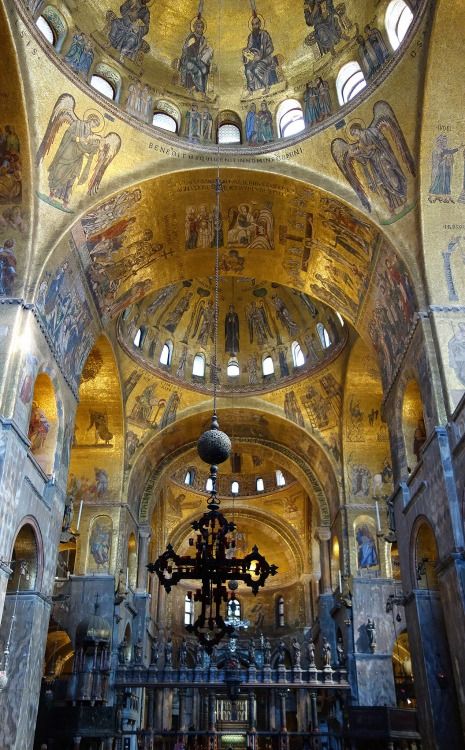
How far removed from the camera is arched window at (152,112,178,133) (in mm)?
15461

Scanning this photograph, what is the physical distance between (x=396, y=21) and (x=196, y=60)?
490 cm

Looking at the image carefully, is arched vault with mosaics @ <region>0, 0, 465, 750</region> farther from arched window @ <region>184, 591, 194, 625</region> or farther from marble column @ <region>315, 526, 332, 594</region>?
arched window @ <region>184, 591, 194, 625</region>

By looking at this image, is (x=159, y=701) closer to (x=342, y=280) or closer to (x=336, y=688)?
(x=336, y=688)

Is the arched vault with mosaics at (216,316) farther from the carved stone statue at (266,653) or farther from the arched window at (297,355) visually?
the carved stone statue at (266,653)

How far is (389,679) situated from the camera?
61.5ft

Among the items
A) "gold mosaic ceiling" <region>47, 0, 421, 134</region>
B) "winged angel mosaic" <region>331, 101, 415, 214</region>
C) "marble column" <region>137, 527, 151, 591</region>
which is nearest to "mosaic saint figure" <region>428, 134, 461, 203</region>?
"winged angel mosaic" <region>331, 101, 415, 214</region>

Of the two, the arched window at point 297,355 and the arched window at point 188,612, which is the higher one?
the arched window at point 297,355

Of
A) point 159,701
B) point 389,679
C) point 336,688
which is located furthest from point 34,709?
point 159,701

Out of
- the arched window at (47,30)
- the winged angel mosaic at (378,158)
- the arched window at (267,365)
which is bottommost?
the winged angel mosaic at (378,158)

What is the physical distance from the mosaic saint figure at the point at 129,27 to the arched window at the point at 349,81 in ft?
15.8

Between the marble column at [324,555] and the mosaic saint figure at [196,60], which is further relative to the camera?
the marble column at [324,555]

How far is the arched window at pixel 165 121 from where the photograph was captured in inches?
609

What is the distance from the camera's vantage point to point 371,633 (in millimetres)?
19219

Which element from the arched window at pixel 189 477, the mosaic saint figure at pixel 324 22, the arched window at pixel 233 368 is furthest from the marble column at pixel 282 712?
the mosaic saint figure at pixel 324 22
